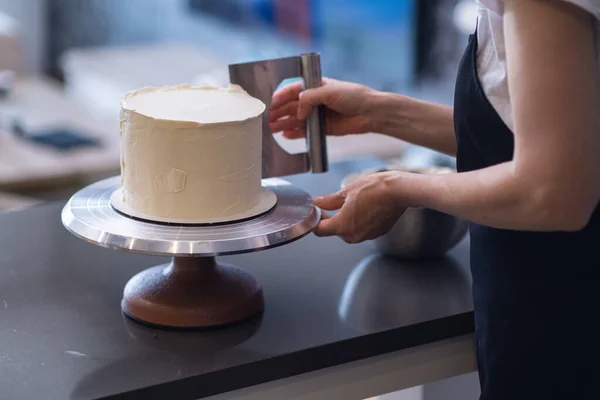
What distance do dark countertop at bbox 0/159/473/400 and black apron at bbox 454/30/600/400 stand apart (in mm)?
120

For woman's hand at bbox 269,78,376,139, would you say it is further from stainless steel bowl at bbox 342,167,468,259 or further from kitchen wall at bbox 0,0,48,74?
kitchen wall at bbox 0,0,48,74

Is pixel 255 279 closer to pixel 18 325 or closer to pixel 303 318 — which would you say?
Answer: pixel 303 318

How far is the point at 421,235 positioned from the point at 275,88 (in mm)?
324

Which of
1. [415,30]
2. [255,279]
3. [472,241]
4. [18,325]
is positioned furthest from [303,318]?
[415,30]

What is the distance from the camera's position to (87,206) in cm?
112

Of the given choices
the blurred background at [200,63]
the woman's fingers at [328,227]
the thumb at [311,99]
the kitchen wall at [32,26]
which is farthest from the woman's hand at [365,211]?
the kitchen wall at [32,26]

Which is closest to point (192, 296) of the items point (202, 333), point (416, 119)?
point (202, 333)

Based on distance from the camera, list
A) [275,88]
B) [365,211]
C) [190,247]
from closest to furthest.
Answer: [190,247] → [365,211] → [275,88]

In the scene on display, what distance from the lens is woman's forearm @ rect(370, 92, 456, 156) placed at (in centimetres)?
136

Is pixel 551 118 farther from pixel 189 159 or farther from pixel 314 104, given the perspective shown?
pixel 314 104

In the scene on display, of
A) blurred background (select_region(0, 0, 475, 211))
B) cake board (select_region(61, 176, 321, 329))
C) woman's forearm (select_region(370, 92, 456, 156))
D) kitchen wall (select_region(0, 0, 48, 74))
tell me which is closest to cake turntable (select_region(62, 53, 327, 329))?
cake board (select_region(61, 176, 321, 329))

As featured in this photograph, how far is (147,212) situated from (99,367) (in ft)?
0.65

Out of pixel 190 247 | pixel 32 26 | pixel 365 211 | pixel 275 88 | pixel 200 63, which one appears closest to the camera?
pixel 190 247

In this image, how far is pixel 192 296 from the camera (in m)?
1.15
